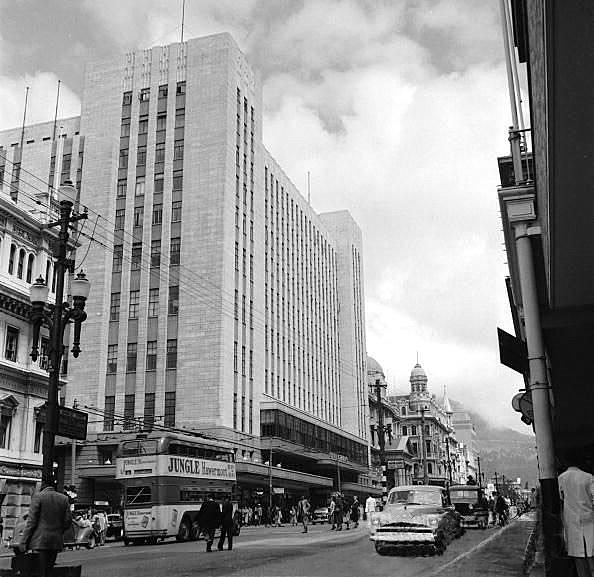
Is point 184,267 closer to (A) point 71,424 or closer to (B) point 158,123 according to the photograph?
(B) point 158,123

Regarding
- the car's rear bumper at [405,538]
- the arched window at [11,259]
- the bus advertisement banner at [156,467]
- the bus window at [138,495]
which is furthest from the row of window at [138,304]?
the car's rear bumper at [405,538]

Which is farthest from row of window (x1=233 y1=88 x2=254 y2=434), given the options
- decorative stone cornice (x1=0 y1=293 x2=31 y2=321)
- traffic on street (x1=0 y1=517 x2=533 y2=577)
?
traffic on street (x1=0 y1=517 x2=533 y2=577)

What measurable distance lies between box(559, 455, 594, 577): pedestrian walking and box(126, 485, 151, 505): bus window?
2193 cm

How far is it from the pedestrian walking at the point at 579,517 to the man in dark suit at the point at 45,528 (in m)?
6.86

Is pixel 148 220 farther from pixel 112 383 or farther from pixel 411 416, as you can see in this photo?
pixel 411 416

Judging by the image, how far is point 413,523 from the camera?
17766mm

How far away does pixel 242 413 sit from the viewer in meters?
59.4

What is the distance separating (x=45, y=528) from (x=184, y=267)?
50.3m

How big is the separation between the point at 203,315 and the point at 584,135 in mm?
52240

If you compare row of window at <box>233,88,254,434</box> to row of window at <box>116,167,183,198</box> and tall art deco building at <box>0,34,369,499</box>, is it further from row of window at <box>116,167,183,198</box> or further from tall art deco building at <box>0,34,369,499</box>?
row of window at <box>116,167,183,198</box>

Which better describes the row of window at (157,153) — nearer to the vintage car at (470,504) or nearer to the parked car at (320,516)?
the parked car at (320,516)

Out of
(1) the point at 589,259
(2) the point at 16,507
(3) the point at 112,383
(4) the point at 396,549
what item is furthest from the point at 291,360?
(1) the point at 589,259

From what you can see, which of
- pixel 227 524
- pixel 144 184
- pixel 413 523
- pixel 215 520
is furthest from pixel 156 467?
pixel 144 184

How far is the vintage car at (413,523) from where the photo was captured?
17.5 meters
